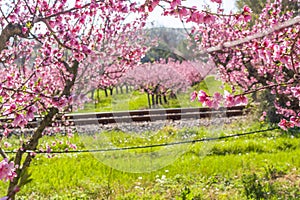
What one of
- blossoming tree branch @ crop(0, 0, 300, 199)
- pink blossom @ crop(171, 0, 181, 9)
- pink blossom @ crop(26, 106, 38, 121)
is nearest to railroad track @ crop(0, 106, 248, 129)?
blossoming tree branch @ crop(0, 0, 300, 199)

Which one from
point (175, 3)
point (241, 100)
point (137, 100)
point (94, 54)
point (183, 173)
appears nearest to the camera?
point (175, 3)

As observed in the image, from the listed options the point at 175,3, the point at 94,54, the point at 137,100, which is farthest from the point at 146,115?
the point at 175,3

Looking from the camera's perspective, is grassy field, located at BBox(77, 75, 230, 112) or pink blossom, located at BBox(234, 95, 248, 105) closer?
pink blossom, located at BBox(234, 95, 248, 105)

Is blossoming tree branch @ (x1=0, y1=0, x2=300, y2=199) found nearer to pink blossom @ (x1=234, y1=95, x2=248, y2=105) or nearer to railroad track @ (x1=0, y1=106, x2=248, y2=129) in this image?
pink blossom @ (x1=234, y1=95, x2=248, y2=105)

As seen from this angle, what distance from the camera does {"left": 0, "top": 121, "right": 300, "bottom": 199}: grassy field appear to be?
5.16 metres

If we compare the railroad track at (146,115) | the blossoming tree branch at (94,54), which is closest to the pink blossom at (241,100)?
the blossoming tree branch at (94,54)

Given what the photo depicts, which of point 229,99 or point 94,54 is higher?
point 94,54

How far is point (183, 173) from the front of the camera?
614cm

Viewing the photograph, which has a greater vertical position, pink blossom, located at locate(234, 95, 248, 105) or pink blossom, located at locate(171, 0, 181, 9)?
pink blossom, located at locate(171, 0, 181, 9)

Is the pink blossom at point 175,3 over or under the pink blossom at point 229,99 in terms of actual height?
over

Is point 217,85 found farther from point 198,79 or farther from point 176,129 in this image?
point 176,129

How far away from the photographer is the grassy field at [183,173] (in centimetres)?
516

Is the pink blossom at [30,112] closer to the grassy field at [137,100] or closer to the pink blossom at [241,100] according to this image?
the pink blossom at [241,100]

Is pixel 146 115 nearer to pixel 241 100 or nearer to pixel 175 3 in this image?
pixel 241 100
